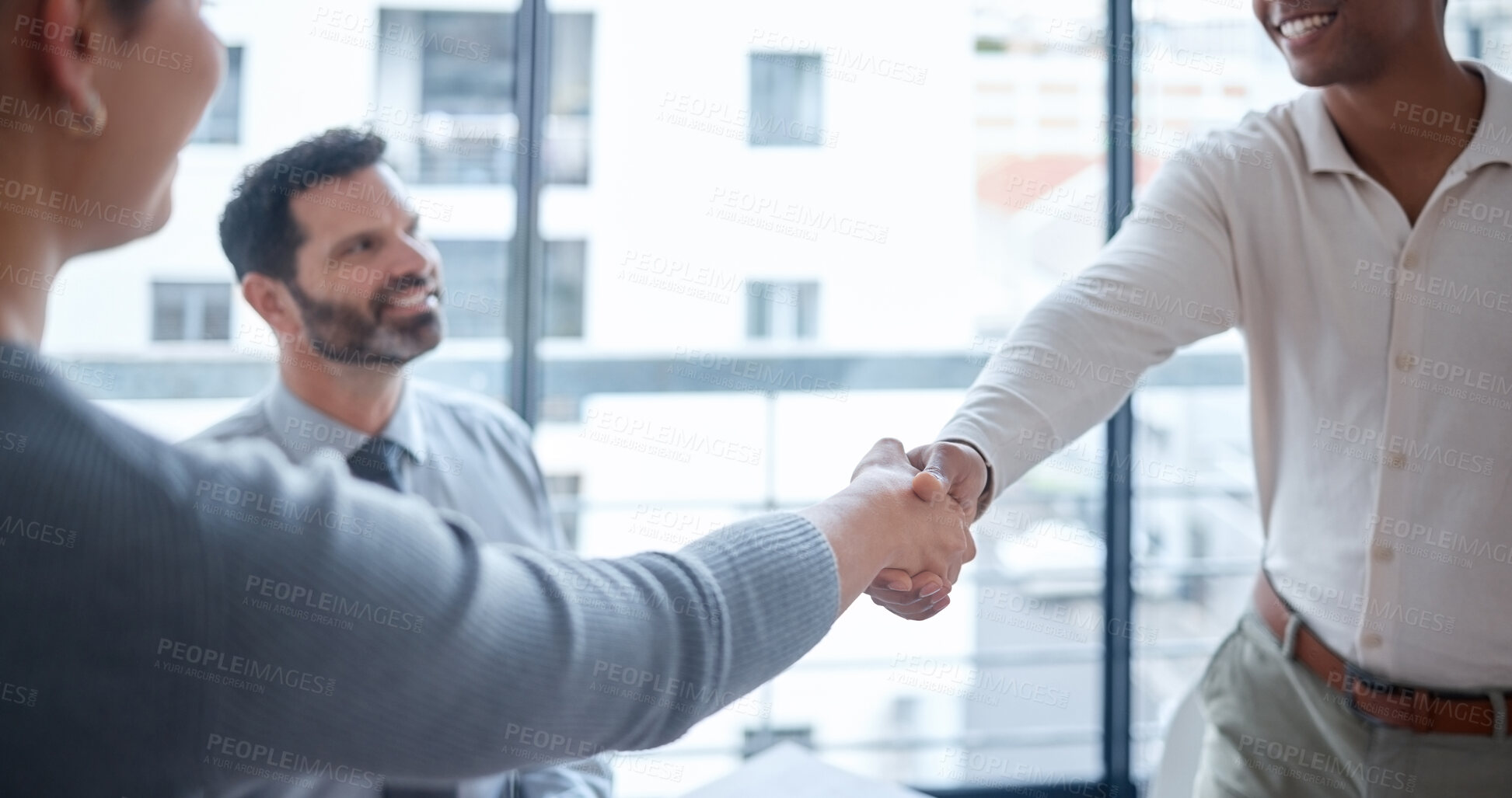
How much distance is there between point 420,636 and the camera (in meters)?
0.64

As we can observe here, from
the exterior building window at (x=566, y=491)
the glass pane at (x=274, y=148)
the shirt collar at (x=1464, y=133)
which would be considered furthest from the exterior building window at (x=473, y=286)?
the shirt collar at (x=1464, y=133)

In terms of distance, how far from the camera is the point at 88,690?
0.58 meters

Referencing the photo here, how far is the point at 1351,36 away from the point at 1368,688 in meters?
0.92

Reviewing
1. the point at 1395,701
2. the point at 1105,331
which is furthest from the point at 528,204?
the point at 1395,701

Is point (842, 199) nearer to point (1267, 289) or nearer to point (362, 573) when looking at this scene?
point (1267, 289)

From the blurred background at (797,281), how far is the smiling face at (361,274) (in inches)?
25.5

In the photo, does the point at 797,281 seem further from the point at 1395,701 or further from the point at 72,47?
the point at 72,47

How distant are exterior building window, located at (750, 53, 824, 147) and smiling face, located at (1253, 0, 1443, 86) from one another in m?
1.75

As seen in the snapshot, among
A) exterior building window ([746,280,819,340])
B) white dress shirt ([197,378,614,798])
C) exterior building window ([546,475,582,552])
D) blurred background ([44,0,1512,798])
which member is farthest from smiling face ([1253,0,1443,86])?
exterior building window ([546,475,582,552])

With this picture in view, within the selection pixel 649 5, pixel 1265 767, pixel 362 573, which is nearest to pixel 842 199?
pixel 649 5

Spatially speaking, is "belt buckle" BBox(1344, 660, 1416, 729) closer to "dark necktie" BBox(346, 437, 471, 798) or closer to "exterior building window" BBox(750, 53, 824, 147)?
"dark necktie" BBox(346, 437, 471, 798)

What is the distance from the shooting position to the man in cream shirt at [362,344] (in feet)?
6.79

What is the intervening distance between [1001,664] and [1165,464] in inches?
33.3

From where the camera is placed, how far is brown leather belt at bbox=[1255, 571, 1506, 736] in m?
1.35
